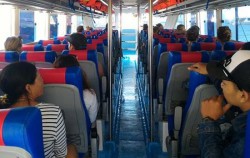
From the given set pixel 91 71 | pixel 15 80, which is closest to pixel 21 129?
pixel 15 80

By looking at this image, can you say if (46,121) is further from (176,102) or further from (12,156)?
(176,102)

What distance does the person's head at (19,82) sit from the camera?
69.9 inches

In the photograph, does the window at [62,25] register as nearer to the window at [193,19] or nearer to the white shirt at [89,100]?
the window at [193,19]

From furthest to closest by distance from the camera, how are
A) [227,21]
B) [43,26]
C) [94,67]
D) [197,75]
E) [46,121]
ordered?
[43,26] → [227,21] → [94,67] → [197,75] → [46,121]

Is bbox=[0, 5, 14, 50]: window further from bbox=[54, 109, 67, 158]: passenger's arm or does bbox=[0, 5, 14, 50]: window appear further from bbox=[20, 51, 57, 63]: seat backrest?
bbox=[54, 109, 67, 158]: passenger's arm

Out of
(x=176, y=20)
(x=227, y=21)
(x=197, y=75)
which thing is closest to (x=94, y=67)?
(x=197, y=75)

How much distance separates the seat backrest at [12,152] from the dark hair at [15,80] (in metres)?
0.90

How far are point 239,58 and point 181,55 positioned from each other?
1974 mm

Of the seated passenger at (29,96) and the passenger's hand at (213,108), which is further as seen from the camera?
the seated passenger at (29,96)

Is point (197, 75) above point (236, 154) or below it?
above

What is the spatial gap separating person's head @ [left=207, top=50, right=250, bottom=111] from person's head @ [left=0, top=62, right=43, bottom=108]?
103 cm

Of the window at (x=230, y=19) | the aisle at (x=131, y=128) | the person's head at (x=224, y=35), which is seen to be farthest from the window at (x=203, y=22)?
the person's head at (x=224, y=35)

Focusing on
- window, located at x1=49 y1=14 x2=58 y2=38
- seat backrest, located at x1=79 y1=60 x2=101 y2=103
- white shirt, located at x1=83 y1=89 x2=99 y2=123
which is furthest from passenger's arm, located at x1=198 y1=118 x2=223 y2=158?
window, located at x1=49 y1=14 x2=58 y2=38

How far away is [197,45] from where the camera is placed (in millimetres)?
5000
